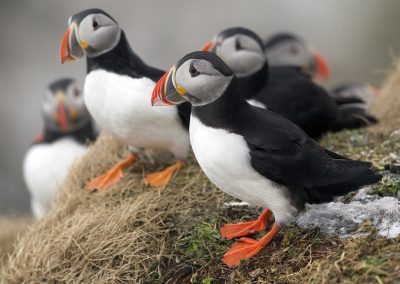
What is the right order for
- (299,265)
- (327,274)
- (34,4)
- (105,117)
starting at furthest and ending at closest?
(34,4) → (105,117) → (299,265) → (327,274)

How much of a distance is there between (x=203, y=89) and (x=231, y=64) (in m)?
1.89

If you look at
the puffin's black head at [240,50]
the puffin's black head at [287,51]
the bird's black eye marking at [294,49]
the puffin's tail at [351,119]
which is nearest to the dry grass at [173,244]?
the puffin's tail at [351,119]

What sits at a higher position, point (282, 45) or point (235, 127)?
point (235, 127)

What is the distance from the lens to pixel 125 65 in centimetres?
464

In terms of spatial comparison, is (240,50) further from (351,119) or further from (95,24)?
(95,24)

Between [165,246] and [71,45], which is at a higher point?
[71,45]

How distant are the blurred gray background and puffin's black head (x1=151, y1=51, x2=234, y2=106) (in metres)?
10.00

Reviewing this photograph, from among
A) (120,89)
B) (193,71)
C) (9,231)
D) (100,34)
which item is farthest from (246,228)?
(9,231)

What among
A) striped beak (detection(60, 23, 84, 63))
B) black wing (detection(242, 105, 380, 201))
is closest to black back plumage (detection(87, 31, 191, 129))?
striped beak (detection(60, 23, 84, 63))

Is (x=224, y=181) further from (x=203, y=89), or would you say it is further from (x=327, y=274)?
(x=327, y=274)

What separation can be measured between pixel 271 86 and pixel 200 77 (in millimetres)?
1946

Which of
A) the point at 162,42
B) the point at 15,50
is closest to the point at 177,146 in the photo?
the point at 162,42

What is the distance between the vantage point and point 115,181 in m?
4.86

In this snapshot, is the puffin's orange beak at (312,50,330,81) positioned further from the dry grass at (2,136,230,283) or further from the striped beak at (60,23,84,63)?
the striped beak at (60,23,84,63)
